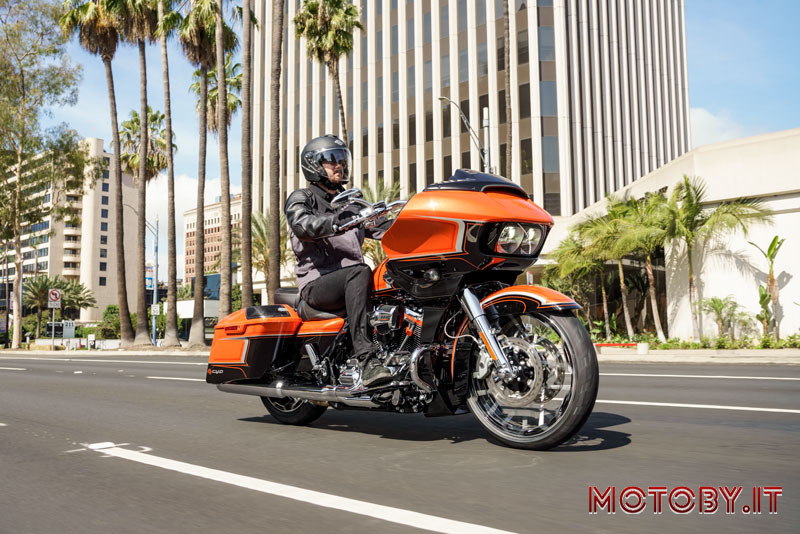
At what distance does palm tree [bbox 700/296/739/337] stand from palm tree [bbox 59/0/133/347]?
85.7 feet

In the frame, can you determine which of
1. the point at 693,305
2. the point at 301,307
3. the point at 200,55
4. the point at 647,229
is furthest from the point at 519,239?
the point at 200,55

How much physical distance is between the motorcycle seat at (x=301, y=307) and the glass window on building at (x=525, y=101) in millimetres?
35218

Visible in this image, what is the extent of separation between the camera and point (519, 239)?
13.6 feet

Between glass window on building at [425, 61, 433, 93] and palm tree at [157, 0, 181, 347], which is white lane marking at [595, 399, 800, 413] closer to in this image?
palm tree at [157, 0, 181, 347]

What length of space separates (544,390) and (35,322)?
108 m

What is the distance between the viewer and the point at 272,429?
17.1ft

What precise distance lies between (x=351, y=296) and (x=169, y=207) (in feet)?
102

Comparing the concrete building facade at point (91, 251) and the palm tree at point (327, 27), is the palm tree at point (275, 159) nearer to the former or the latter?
the palm tree at point (327, 27)

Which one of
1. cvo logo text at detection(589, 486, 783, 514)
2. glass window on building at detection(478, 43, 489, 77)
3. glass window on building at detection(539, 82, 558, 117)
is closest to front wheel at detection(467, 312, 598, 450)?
cvo logo text at detection(589, 486, 783, 514)

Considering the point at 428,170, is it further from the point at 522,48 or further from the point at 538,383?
the point at 538,383

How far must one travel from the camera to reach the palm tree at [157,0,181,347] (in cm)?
3125

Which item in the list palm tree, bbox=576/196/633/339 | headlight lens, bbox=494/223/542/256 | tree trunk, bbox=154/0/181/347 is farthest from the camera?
tree trunk, bbox=154/0/181/347

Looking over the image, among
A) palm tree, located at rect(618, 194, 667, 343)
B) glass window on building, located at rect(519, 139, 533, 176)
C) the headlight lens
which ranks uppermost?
glass window on building, located at rect(519, 139, 533, 176)

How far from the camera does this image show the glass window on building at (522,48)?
3894cm
